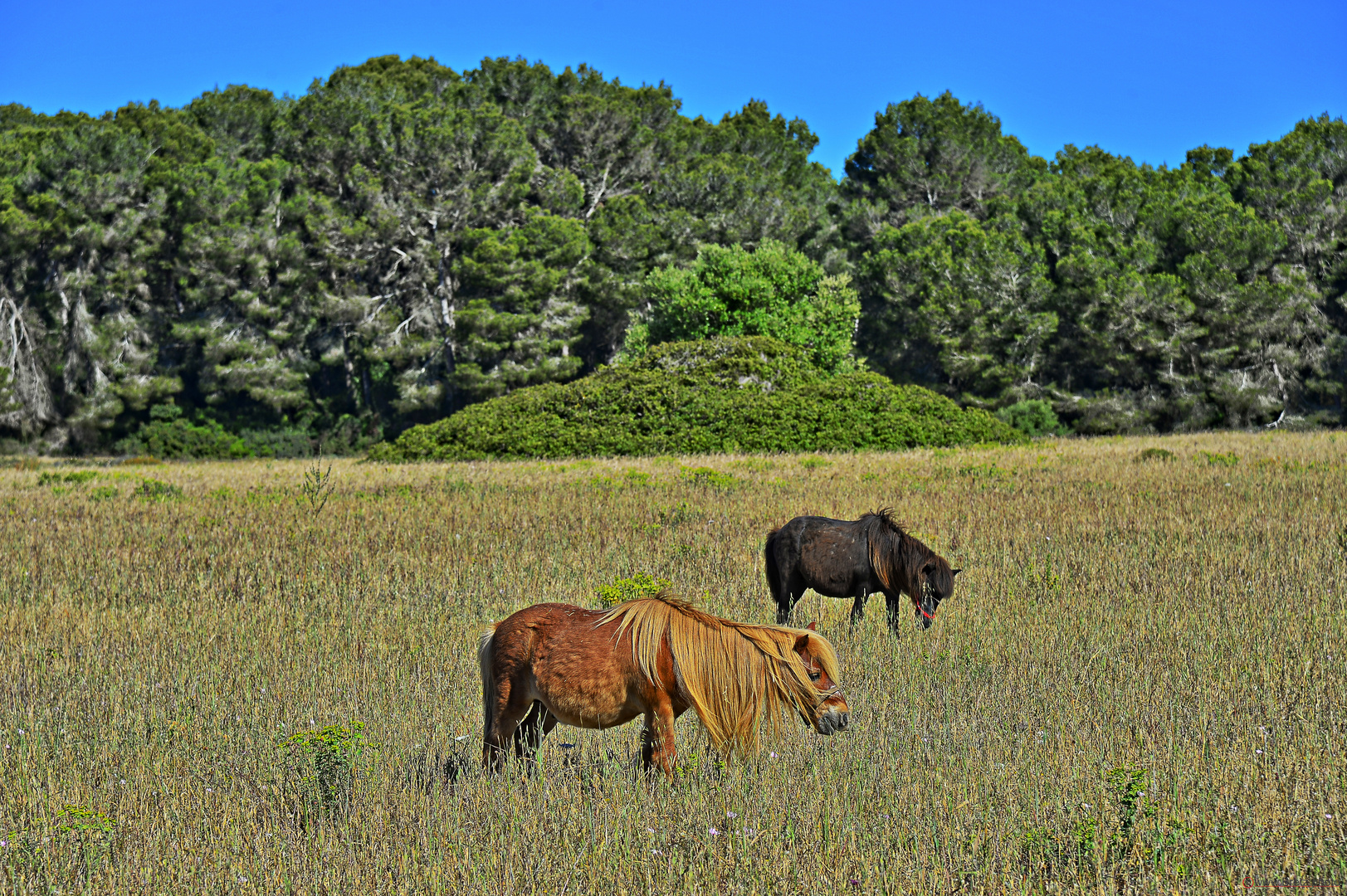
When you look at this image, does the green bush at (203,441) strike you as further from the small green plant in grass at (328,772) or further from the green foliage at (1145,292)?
the small green plant in grass at (328,772)

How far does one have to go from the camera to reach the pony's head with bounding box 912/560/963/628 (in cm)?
733

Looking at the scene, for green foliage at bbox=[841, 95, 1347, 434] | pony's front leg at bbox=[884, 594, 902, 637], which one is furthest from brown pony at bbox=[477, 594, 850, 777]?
green foliage at bbox=[841, 95, 1347, 434]

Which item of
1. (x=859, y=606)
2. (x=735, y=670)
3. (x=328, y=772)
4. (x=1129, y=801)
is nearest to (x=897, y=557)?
(x=859, y=606)

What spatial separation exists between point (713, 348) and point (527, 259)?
13260mm

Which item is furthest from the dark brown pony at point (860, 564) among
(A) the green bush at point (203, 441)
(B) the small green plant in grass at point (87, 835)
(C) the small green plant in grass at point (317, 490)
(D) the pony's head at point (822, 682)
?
(A) the green bush at point (203, 441)

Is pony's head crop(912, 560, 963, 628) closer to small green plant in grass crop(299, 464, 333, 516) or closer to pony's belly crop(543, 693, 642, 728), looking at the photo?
pony's belly crop(543, 693, 642, 728)

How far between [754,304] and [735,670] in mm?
34330

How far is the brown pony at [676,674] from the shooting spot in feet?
A: 13.1

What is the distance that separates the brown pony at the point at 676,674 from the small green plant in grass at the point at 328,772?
38.5 inches

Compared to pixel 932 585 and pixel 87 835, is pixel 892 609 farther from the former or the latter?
pixel 87 835

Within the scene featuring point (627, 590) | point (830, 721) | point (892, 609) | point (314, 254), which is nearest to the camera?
point (830, 721)

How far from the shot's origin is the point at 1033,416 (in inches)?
1533

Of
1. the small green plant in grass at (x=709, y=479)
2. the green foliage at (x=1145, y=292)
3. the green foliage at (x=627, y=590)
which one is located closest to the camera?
the green foliage at (x=627, y=590)

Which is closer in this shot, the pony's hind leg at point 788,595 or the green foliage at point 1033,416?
the pony's hind leg at point 788,595
